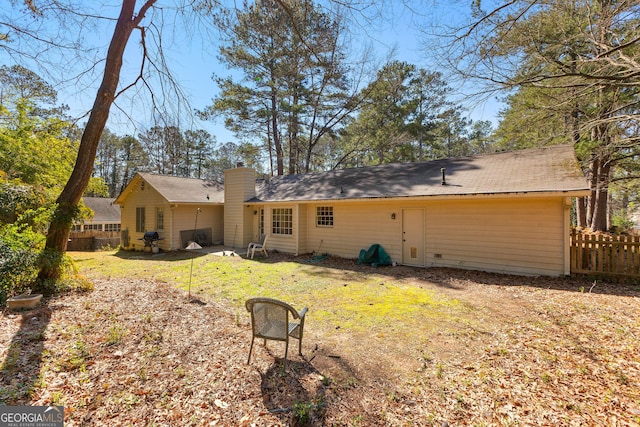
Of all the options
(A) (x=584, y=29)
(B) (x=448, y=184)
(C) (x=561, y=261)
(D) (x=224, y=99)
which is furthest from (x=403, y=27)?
(D) (x=224, y=99)

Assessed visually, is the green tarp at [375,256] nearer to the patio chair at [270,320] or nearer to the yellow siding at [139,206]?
the patio chair at [270,320]

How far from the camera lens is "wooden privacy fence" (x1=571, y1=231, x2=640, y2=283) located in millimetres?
6816

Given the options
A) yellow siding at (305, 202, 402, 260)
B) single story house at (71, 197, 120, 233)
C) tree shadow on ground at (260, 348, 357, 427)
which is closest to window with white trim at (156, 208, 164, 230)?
yellow siding at (305, 202, 402, 260)

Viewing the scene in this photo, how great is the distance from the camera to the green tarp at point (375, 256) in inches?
379

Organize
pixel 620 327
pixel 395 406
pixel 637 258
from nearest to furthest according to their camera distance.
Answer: pixel 395 406
pixel 620 327
pixel 637 258

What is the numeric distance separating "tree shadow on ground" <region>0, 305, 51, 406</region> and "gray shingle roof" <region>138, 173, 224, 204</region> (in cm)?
914

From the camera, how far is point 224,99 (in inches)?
694

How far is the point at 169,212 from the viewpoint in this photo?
13523 millimetres

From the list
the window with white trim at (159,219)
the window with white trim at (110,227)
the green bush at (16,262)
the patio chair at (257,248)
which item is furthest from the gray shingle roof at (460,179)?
the window with white trim at (110,227)

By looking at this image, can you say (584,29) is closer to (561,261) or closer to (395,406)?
(561,261)

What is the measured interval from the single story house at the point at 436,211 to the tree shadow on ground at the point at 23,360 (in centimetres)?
825

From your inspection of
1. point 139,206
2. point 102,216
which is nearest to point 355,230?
point 139,206

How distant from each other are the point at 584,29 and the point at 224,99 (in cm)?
1694

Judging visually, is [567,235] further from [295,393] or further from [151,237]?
[151,237]
